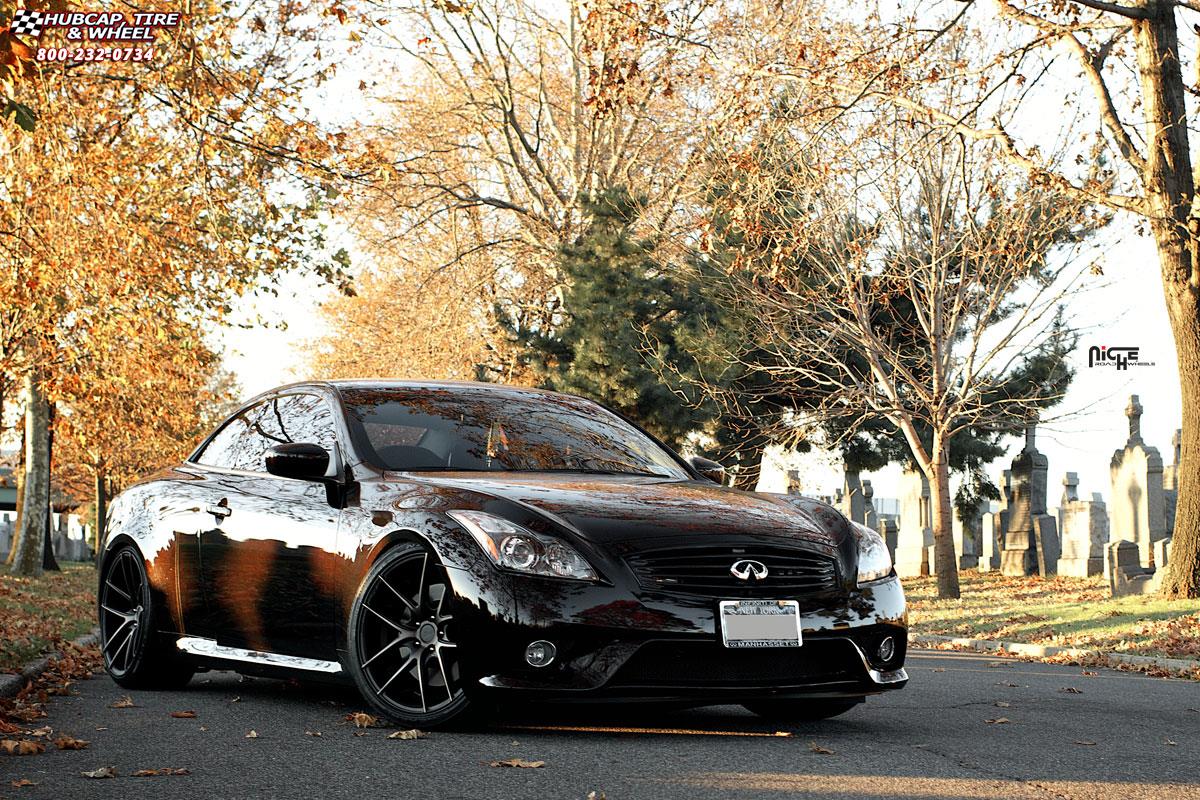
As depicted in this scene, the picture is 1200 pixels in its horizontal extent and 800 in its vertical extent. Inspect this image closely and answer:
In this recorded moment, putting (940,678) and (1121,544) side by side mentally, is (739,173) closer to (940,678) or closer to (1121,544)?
(1121,544)

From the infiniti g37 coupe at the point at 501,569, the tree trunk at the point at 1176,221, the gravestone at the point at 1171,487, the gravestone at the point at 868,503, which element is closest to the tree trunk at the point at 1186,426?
the tree trunk at the point at 1176,221

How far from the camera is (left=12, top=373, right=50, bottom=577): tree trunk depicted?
28.6 m

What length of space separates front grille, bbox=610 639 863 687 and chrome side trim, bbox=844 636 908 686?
0.36ft

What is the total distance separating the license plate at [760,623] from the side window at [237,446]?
301 cm

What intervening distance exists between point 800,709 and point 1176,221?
42.6 feet

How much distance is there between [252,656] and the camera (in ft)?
24.8

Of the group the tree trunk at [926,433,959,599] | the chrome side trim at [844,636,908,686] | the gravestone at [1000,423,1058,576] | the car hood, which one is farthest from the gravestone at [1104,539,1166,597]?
the car hood

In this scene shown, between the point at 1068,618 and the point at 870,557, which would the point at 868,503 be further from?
the point at 870,557

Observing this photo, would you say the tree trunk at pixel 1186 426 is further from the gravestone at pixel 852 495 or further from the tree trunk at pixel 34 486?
the tree trunk at pixel 34 486

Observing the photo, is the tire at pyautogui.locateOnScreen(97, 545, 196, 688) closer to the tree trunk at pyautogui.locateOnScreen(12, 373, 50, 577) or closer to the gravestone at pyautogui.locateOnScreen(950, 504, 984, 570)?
the tree trunk at pyautogui.locateOnScreen(12, 373, 50, 577)

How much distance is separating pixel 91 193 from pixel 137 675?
13.2 metres

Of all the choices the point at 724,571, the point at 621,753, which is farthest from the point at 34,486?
the point at 621,753

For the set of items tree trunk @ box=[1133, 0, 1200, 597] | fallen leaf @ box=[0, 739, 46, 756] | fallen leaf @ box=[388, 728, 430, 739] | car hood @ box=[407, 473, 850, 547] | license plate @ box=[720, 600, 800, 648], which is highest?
tree trunk @ box=[1133, 0, 1200, 597]

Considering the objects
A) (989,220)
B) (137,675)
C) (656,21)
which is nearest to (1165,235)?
(989,220)
